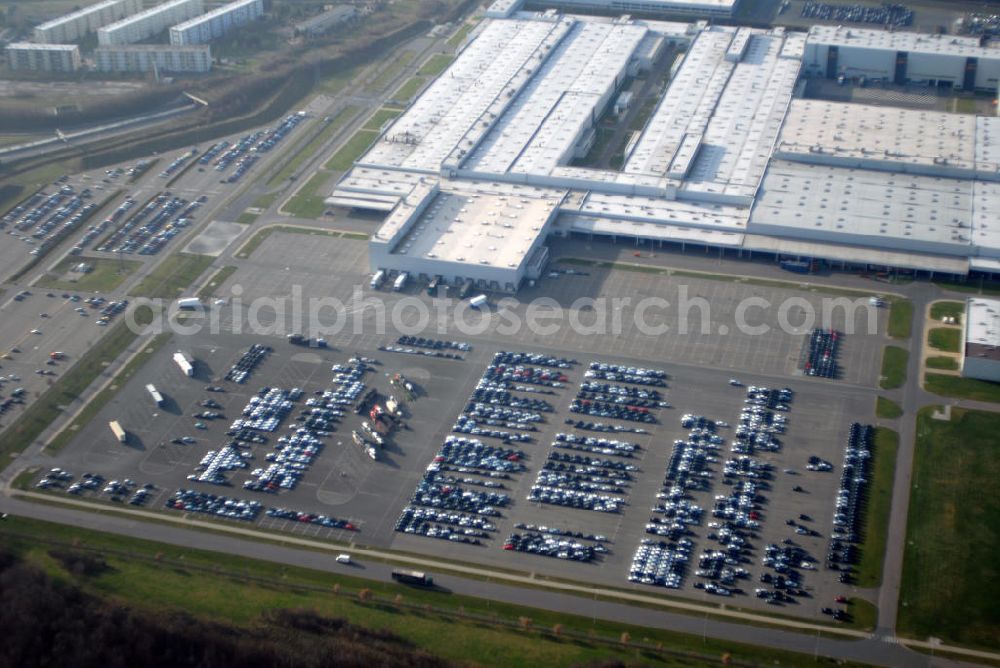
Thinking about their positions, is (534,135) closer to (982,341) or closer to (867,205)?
(867,205)

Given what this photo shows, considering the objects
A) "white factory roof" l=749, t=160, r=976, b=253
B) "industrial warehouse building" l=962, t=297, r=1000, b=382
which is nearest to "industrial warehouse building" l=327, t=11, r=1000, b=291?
"white factory roof" l=749, t=160, r=976, b=253

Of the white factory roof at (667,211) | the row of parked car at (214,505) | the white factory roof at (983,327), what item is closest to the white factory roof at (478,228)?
the white factory roof at (667,211)

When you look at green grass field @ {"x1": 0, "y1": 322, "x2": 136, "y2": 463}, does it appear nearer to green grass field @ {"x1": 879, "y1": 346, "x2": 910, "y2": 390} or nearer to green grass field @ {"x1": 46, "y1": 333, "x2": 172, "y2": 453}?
green grass field @ {"x1": 46, "y1": 333, "x2": 172, "y2": 453}

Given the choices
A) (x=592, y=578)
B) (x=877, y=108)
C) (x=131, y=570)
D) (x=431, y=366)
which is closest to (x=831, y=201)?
(x=877, y=108)

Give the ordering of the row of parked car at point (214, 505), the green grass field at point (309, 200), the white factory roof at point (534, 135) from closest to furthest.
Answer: the row of parked car at point (214, 505)
the green grass field at point (309, 200)
the white factory roof at point (534, 135)

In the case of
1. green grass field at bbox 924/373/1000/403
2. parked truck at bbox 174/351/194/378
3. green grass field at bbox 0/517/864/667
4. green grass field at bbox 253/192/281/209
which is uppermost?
green grass field at bbox 253/192/281/209

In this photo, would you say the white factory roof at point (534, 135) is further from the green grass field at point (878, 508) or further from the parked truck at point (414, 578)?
the parked truck at point (414, 578)

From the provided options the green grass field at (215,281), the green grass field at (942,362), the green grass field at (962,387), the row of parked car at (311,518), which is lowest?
the row of parked car at (311,518)
